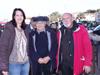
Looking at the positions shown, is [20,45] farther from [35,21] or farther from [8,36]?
[35,21]

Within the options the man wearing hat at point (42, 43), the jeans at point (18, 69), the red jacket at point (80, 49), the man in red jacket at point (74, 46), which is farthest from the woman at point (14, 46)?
the red jacket at point (80, 49)

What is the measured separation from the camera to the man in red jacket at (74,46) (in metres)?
6.03

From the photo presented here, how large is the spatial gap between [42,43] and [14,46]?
2.14 ft

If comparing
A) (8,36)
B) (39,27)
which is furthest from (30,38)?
(8,36)

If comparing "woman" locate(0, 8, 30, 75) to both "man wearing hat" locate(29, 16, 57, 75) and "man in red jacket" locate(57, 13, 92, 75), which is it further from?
"man in red jacket" locate(57, 13, 92, 75)

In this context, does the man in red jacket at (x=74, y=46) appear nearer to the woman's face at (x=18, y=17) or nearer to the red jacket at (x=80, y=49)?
the red jacket at (x=80, y=49)

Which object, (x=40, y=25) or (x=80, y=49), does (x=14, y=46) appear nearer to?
(x=40, y=25)

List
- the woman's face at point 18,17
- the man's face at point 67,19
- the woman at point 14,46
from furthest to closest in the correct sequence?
1. the man's face at point 67,19
2. the woman's face at point 18,17
3. the woman at point 14,46

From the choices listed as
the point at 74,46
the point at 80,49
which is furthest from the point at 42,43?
the point at 80,49

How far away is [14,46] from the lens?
5594 mm

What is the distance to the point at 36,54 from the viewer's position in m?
6.17

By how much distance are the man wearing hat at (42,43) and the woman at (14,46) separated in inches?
14.7

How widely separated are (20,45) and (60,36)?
829 mm

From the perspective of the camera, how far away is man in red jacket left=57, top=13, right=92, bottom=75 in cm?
603
